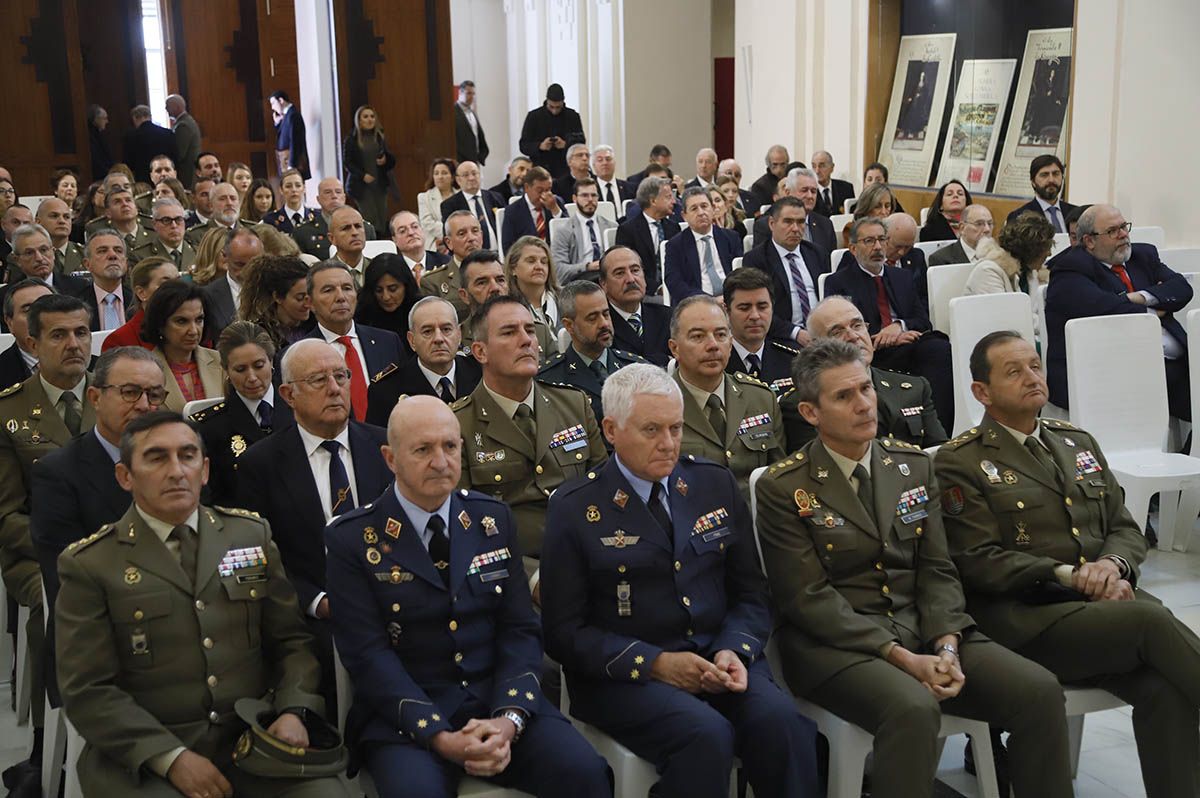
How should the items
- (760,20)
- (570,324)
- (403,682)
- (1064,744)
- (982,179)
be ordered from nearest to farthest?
(403,682), (1064,744), (570,324), (982,179), (760,20)

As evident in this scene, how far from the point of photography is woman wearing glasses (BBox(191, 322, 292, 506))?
11.6ft

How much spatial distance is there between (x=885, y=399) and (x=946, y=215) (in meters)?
4.57

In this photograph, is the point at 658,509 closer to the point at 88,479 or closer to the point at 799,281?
the point at 88,479

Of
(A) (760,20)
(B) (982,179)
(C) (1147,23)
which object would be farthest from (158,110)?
(C) (1147,23)

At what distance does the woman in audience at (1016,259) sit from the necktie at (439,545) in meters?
3.95

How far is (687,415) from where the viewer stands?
370 cm

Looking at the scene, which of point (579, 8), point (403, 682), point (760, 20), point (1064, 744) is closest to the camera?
point (403, 682)

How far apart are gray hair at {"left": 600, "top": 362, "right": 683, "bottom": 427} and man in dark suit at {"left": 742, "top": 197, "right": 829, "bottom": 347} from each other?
3356 mm

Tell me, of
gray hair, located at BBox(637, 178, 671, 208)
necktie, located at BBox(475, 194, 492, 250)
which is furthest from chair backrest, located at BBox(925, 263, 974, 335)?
necktie, located at BBox(475, 194, 492, 250)

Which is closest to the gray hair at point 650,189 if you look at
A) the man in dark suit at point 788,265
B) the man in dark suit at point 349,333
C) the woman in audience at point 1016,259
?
the man in dark suit at point 788,265

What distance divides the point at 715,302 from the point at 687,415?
392 mm

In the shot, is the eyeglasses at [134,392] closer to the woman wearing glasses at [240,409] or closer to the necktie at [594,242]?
the woman wearing glasses at [240,409]

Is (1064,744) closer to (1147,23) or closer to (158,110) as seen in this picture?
(1147,23)

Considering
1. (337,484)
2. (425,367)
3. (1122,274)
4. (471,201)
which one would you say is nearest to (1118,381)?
(1122,274)
